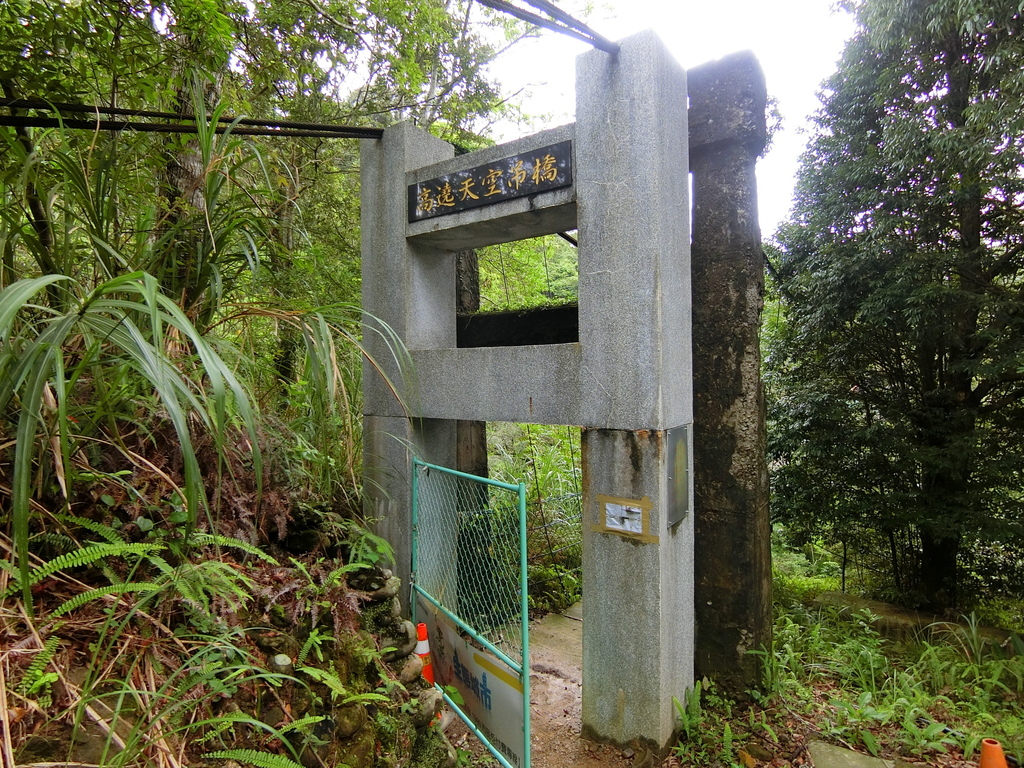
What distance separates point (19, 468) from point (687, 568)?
3.03m

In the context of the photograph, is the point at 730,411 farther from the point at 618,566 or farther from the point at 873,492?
the point at 873,492

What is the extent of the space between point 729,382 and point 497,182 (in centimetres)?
204

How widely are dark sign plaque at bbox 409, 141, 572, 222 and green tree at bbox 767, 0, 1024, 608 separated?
4034 mm

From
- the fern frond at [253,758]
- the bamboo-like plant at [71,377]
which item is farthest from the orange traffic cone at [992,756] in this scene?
the bamboo-like plant at [71,377]

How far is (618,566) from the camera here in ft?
9.34

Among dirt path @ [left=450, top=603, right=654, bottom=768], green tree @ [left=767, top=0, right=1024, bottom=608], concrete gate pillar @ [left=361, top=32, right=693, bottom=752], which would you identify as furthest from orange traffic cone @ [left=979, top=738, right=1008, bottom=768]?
green tree @ [left=767, top=0, right=1024, bottom=608]

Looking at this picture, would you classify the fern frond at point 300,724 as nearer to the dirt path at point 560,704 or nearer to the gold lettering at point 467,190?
the dirt path at point 560,704

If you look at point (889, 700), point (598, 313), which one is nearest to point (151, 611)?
point (598, 313)

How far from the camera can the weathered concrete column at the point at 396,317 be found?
11.9 ft

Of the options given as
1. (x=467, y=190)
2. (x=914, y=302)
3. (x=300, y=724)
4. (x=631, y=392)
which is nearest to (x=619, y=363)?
(x=631, y=392)

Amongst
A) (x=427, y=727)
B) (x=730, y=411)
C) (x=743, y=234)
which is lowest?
(x=427, y=727)

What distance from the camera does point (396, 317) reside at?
3678mm

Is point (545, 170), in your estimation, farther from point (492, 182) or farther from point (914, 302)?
point (914, 302)

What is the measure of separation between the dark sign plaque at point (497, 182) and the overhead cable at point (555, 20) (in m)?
0.53
